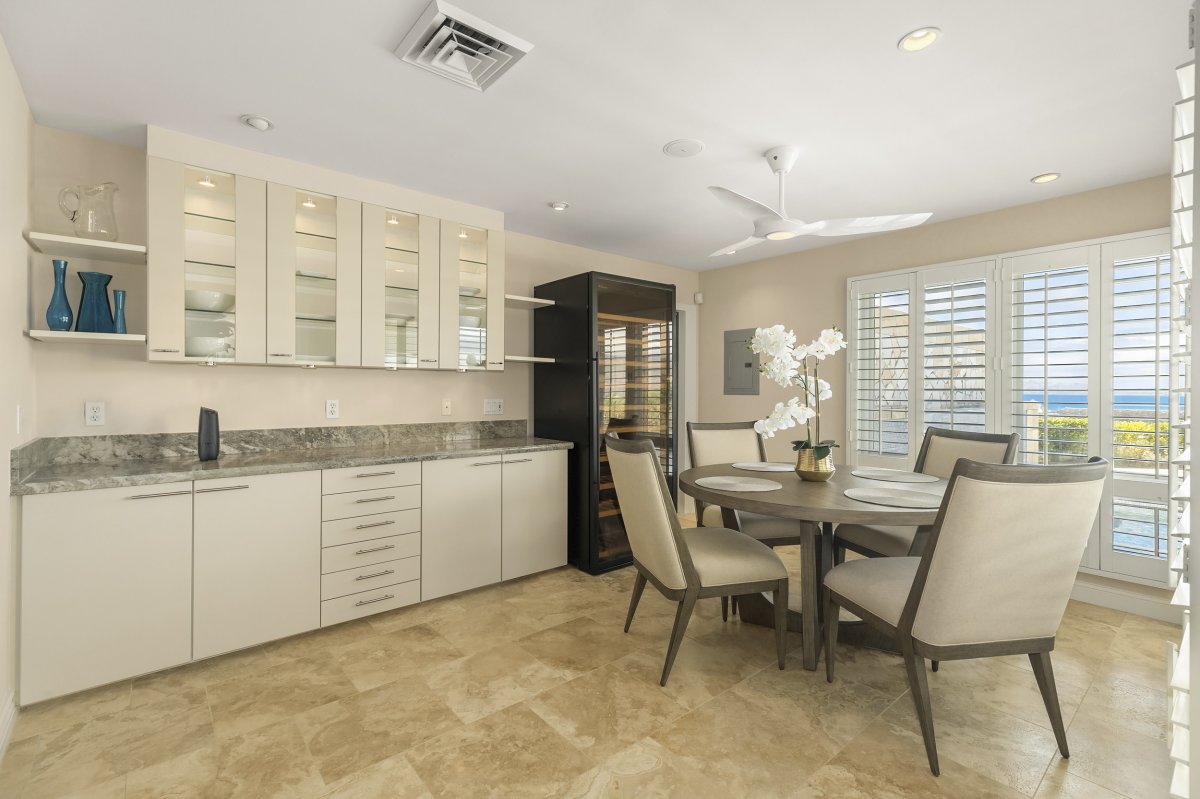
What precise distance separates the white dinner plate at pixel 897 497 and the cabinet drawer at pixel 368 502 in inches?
86.1

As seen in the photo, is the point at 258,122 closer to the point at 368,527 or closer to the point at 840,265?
the point at 368,527

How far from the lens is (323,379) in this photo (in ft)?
10.8

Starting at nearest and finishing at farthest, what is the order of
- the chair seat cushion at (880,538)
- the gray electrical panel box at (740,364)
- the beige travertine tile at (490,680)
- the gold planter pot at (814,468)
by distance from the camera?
the beige travertine tile at (490,680), the gold planter pot at (814,468), the chair seat cushion at (880,538), the gray electrical panel box at (740,364)

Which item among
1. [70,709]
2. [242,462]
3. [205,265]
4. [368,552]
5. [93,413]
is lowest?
[70,709]

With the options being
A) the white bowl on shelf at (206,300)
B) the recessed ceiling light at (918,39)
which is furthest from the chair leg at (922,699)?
the white bowl on shelf at (206,300)

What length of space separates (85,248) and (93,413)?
2.47 feet

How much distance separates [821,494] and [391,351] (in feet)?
8.03

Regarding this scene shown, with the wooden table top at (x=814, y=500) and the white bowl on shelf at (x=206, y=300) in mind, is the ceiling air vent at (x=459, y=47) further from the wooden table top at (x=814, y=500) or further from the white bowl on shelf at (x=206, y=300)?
the wooden table top at (x=814, y=500)

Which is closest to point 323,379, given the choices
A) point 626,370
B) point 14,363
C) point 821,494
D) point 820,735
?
point 14,363

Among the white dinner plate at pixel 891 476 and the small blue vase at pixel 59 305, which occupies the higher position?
the small blue vase at pixel 59 305

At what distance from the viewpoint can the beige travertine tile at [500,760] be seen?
5.68 ft

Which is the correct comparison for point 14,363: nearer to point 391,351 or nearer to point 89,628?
point 89,628

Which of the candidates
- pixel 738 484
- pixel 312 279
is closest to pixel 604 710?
pixel 738 484

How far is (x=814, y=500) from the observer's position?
2.23 meters
